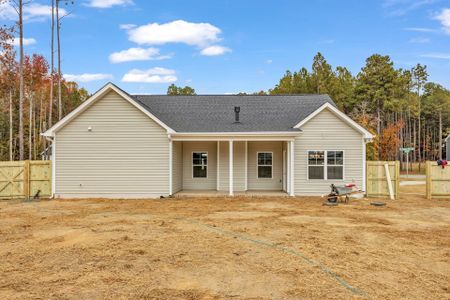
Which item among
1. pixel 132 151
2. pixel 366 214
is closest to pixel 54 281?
pixel 366 214

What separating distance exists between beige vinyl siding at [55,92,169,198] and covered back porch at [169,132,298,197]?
1518 mm

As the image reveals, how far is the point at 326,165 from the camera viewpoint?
1625 cm

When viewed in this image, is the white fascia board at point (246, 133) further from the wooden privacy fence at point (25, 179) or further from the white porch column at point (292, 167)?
the wooden privacy fence at point (25, 179)

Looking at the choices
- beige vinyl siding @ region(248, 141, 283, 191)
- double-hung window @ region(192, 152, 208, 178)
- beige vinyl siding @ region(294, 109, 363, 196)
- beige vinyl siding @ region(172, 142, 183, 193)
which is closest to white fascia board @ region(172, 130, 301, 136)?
beige vinyl siding @ region(294, 109, 363, 196)

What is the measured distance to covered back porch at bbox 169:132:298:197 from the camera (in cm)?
1775

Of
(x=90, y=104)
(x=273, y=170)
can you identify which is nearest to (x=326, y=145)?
(x=273, y=170)

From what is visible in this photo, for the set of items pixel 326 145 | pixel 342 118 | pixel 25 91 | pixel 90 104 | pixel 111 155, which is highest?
pixel 25 91

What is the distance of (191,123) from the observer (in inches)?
698

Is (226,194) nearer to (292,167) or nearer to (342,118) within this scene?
(292,167)

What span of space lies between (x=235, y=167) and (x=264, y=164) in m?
1.57

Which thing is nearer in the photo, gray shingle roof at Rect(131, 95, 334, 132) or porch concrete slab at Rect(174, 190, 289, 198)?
porch concrete slab at Rect(174, 190, 289, 198)

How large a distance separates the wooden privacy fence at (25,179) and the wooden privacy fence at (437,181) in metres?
17.8

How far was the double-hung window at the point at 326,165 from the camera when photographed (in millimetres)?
16234

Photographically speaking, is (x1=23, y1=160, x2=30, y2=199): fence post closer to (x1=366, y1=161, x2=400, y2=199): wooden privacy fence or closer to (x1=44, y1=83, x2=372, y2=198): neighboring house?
(x1=44, y1=83, x2=372, y2=198): neighboring house
